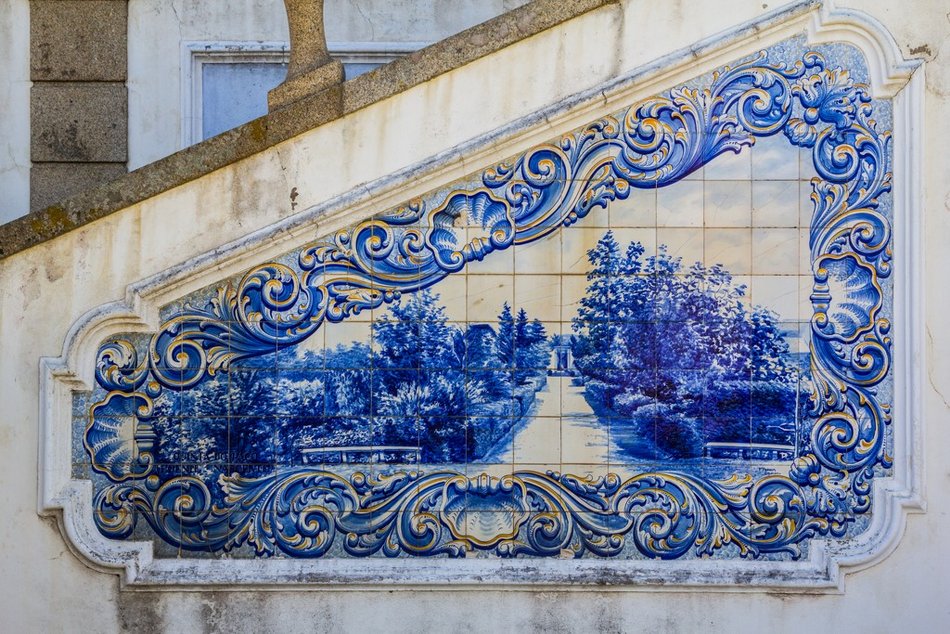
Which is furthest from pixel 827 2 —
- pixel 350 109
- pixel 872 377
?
pixel 350 109

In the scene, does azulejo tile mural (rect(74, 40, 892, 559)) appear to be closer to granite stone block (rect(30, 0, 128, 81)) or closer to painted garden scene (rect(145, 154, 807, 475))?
painted garden scene (rect(145, 154, 807, 475))

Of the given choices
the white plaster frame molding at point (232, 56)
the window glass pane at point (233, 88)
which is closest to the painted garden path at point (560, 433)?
the white plaster frame molding at point (232, 56)

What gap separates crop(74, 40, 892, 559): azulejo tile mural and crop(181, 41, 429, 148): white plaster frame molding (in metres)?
2.60

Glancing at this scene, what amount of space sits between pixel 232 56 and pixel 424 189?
2.98 m

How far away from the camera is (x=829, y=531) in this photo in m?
6.59

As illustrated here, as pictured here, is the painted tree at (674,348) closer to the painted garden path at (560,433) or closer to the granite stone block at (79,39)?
the painted garden path at (560,433)

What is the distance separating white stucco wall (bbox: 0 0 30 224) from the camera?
875 centimetres

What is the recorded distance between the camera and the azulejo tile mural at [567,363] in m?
6.59

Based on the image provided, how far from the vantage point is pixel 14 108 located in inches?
345

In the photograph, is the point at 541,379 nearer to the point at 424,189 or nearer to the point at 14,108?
the point at 424,189

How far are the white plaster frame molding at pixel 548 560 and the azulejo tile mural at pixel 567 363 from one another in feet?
0.25

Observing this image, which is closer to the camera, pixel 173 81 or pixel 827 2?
pixel 827 2

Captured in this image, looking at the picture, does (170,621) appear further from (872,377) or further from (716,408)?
(872,377)

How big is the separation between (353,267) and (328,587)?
67.9 inches
